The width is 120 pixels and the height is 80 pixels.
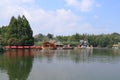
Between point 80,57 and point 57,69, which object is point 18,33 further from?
point 57,69

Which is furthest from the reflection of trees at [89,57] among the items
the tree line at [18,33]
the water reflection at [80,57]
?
the tree line at [18,33]

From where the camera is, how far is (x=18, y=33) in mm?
77062

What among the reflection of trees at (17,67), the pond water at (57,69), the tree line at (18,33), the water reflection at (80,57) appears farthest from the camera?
the tree line at (18,33)

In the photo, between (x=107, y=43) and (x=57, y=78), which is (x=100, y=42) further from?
(x=57, y=78)

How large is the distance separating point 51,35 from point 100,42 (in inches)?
1026

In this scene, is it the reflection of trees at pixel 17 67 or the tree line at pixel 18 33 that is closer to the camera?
the reflection of trees at pixel 17 67

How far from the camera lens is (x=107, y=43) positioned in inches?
5241

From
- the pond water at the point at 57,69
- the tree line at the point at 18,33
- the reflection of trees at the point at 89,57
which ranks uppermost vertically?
the tree line at the point at 18,33

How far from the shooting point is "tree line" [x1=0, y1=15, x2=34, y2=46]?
245 feet

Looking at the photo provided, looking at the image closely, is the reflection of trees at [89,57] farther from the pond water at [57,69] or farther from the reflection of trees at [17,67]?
the reflection of trees at [17,67]

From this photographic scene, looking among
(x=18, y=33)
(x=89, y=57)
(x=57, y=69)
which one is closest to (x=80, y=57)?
(x=89, y=57)

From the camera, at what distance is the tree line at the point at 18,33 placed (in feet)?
245

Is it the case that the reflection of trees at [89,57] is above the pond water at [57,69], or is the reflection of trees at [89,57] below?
above

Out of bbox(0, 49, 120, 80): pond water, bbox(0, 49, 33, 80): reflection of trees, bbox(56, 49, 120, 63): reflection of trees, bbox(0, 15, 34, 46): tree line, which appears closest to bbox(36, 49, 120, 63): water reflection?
bbox(56, 49, 120, 63): reflection of trees
